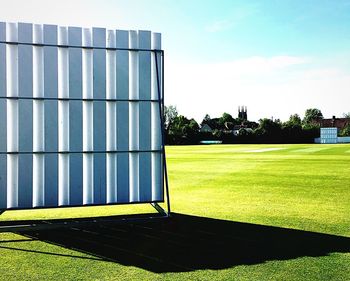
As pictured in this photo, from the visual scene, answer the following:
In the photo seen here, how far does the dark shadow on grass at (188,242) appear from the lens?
7.77 meters

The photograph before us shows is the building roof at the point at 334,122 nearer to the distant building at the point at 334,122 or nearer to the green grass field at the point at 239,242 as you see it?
the distant building at the point at 334,122

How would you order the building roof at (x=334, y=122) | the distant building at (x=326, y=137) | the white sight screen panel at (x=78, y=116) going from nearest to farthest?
Answer: the white sight screen panel at (x=78, y=116), the distant building at (x=326, y=137), the building roof at (x=334, y=122)

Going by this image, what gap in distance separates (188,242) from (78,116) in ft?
15.4

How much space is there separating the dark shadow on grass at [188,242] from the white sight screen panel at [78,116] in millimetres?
1008

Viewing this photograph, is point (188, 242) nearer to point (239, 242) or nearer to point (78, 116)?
point (239, 242)

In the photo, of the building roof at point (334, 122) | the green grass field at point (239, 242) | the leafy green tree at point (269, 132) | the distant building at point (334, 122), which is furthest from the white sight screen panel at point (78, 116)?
the building roof at point (334, 122)

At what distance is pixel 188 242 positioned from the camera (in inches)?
359

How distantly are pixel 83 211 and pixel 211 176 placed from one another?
454 inches

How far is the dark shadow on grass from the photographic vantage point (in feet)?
25.5

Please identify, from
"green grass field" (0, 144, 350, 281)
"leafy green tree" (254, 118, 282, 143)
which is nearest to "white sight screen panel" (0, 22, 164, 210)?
"green grass field" (0, 144, 350, 281)

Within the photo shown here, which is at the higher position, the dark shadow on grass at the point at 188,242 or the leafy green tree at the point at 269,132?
the leafy green tree at the point at 269,132

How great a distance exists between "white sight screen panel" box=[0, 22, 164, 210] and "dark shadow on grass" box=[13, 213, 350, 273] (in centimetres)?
101

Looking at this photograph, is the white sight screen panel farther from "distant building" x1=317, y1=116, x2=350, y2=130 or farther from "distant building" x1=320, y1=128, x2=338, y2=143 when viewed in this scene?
"distant building" x1=317, y1=116, x2=350, y2=130

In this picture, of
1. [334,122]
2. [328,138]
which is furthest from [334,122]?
[328,138]
